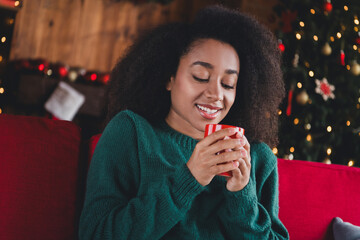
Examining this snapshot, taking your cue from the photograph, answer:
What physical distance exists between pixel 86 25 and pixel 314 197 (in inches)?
103

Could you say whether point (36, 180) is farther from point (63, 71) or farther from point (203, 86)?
point (63, 71)

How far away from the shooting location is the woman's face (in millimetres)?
1199

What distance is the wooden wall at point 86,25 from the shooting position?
3246mm

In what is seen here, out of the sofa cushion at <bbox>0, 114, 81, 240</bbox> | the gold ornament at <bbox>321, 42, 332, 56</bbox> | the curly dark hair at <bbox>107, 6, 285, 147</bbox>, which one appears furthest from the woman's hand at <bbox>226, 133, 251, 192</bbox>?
the gold ornament at <bbox>321, 42, 332, 56</bbox>

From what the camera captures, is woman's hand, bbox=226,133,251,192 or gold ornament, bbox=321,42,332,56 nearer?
woman's hand, bbox=226,133,251,192

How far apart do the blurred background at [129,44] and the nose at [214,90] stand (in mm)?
1559

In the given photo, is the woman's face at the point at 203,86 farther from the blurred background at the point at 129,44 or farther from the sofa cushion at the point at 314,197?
the blurred background at the point at 129,44

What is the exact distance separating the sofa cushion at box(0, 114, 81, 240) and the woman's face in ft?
1.21

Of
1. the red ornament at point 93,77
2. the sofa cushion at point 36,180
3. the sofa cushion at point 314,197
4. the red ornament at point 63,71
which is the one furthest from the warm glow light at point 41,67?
the sofa cushion at point 314,197

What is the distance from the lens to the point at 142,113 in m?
1.35

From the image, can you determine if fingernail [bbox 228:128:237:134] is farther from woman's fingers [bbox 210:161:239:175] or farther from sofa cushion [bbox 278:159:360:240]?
sofa cushion [bbox 278:159:360:240]

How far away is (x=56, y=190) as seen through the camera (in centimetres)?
119

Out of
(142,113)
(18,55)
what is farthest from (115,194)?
(18,55)

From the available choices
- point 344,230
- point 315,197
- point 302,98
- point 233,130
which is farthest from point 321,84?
point 233,130
